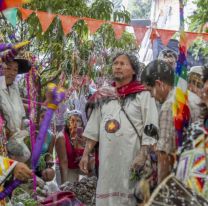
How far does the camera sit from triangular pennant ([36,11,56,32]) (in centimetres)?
1081

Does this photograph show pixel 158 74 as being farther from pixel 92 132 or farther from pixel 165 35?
pixel 165 35

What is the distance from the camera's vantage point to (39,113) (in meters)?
7.54

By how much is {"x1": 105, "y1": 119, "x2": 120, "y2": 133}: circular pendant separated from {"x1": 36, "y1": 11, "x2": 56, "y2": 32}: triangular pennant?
206 inches

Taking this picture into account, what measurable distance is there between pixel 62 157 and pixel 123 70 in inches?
88.2

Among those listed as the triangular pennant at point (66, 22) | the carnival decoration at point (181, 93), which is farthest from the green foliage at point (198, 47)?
the carnival decoration at point (181, 93)

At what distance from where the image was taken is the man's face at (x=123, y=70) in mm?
5961

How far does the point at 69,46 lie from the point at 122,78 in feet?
20.7

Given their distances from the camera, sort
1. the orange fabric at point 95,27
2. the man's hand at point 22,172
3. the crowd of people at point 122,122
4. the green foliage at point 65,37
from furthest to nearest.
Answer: the green foliage at point 65,37
the orange fabric at point 95,27
the crowd of people at point 122,122
the man's hand at point 22,172

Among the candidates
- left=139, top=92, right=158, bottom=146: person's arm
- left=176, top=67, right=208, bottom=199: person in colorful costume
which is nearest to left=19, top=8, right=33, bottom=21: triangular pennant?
left=139, top=92, right=158, bottom=146: person's arm

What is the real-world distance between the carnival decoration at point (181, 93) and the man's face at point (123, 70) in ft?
5.68

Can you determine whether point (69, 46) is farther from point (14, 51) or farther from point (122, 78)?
point (14, 51)

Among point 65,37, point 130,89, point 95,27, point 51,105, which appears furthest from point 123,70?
point 65,37

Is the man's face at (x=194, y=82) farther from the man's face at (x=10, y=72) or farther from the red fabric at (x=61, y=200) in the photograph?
the red fabric at (x=61, y=200)

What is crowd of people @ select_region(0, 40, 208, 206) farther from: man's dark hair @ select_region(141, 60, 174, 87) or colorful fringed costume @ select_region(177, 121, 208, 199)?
colorful fringed costume @ select_region(177, 121, 208, 199)
